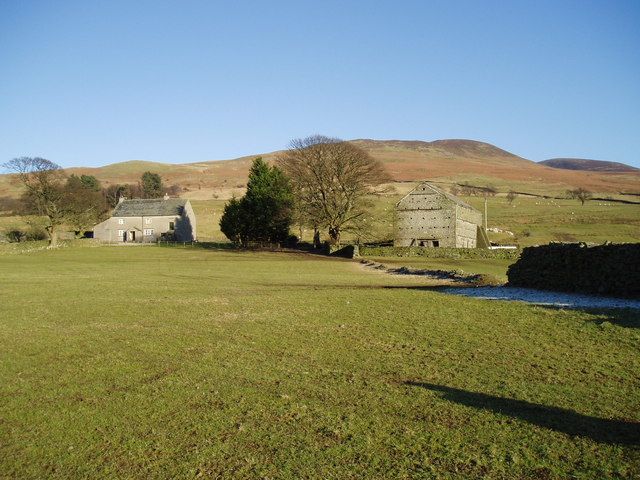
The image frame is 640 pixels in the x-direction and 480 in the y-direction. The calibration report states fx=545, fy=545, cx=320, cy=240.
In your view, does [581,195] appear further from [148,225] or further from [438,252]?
[148,225]

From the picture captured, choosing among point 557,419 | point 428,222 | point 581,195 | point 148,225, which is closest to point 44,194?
point 148,225

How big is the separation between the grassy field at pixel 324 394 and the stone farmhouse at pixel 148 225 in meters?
83.4

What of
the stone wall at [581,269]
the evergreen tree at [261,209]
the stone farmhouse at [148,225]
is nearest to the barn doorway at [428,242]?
the evergreen tree at [261,209]

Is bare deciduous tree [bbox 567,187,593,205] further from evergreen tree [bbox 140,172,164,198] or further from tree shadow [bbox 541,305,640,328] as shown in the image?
tree shadow [bbox 541,305,640,328]

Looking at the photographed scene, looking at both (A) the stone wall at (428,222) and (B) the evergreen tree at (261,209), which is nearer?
(A) the stone wall at (428,222)

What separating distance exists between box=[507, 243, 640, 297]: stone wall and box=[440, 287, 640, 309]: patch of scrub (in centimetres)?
77

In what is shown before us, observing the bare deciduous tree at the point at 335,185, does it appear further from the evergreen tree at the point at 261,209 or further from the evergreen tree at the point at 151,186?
the evergreen tree at the point at 151,186

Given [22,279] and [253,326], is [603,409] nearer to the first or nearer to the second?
[253,326]

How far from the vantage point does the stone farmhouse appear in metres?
99.6

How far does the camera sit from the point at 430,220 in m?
70.9

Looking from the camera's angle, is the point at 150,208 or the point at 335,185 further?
the point at 150,208

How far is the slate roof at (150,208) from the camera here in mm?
100238

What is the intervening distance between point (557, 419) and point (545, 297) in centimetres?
1376

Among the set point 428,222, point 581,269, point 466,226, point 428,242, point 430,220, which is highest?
point 430,220
